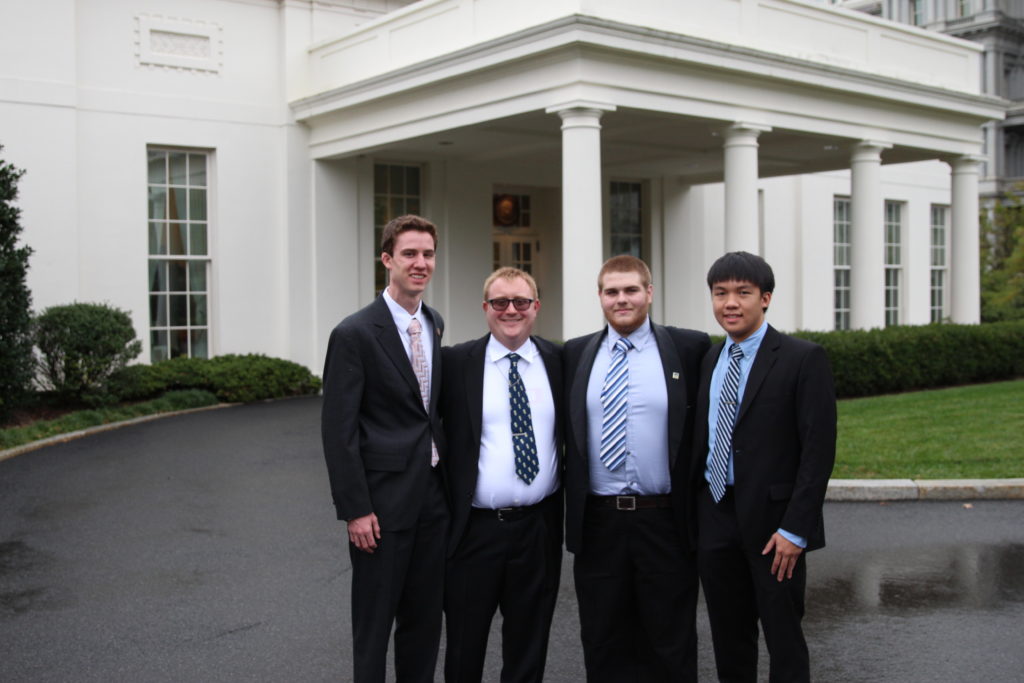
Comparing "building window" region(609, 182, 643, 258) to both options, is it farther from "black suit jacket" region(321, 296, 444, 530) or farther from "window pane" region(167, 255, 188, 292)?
"black suit jacket" region(321, 296, 444, 530)

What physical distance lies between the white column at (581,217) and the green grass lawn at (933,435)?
11.3 ft

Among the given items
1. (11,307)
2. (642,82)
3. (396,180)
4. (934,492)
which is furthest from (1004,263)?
(11,307)

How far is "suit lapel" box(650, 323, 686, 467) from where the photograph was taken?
427 cm

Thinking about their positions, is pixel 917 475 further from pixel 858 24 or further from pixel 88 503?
pixel 858 24

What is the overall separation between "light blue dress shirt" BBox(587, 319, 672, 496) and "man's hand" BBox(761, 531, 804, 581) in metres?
0.49

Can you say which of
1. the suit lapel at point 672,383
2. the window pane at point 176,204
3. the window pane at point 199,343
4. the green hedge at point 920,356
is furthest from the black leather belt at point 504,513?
the window pane at point 176,204

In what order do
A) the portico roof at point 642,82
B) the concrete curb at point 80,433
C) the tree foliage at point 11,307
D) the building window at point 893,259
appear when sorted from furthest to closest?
the building window at point 893,259 → the portico roof at point 642,82 → the tree foliage at point 11,307 → the concrete curb at point 80,433

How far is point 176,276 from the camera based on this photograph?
1712 cm

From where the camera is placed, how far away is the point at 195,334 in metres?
17.4

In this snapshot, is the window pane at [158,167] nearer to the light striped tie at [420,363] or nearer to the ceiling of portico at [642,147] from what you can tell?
the ceiling of portico at [642,147]

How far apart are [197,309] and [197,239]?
45.8 inches

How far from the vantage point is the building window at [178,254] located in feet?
55.4

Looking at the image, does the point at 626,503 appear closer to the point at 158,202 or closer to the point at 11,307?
the point at 11,307

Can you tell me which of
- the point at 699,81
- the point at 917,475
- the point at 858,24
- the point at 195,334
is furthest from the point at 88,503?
the point at 858,24
